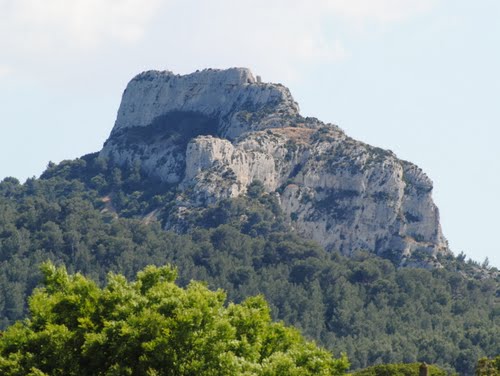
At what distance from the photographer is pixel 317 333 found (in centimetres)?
18350

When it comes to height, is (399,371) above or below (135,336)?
above

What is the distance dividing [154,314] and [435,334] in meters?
139

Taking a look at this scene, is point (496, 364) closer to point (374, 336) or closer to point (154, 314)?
point (154, 314)

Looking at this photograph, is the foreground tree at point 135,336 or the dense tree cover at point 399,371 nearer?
the foreground tree at point 135,336

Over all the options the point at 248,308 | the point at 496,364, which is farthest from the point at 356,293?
the point at 248,308

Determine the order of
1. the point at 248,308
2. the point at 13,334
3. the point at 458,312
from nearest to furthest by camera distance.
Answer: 1. the point at 13,334
2. the point at 248,308
3. the point at 458,312

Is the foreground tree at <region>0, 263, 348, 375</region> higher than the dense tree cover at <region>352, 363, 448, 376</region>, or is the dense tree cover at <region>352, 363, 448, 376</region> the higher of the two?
the dense tree cover at <region>352, 363, 448, 376</region>

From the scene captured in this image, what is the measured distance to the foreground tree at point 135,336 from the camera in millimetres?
41969

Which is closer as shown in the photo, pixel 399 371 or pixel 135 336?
pixel 135 336

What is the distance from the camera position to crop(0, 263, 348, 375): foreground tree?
42.0 meters

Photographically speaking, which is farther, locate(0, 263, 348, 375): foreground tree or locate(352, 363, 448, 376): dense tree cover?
locate(352, 363, 448, 376): dense tree cover

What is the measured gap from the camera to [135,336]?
1666 inches

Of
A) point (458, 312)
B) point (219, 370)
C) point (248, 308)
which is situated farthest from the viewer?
point (458, 312)

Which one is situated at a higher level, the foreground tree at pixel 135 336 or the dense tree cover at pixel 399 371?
the dense tree cover at pixel 399 371
